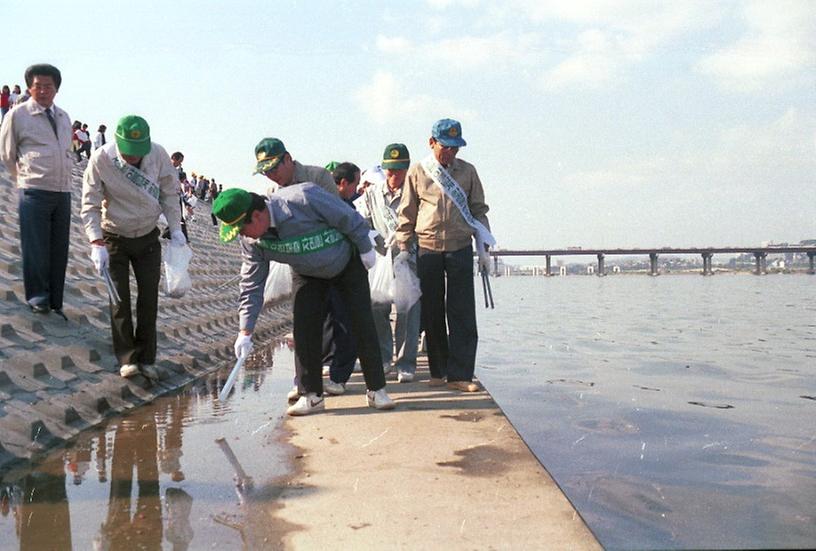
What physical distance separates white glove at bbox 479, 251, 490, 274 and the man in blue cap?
0.02m

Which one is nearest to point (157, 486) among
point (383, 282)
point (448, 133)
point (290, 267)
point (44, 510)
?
point (44, 510)

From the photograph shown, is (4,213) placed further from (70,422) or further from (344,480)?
(344,480)

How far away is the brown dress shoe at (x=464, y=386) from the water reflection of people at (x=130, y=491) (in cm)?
202

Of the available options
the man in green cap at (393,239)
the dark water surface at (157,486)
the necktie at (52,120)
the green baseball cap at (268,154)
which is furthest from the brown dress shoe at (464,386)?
the necktie at (52,120)

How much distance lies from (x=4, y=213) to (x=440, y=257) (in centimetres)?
546

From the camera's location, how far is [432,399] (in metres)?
4.88

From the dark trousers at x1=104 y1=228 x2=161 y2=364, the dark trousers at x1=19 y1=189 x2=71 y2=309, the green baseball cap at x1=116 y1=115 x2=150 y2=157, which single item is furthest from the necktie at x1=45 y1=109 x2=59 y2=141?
the dark trousers at x1=104 y1=228 x2=161 y2=364

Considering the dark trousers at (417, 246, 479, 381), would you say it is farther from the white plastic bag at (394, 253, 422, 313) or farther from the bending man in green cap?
the bending man in green cap

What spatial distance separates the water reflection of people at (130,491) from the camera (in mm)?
2461

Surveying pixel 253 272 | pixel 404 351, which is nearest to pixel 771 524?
pixel 253 272

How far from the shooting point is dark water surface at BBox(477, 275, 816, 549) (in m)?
2.65

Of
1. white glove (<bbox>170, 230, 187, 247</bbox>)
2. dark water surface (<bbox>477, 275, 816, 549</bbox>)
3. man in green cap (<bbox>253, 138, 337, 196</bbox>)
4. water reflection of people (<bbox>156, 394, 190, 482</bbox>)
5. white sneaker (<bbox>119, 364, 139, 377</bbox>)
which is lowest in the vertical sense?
dark water surface (<bbox>477, 275, 816, 549</bbox>)

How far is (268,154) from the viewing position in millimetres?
4449

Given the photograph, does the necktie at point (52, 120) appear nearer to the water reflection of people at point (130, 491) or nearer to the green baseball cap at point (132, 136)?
the green baseball cap at point (132, 136)
